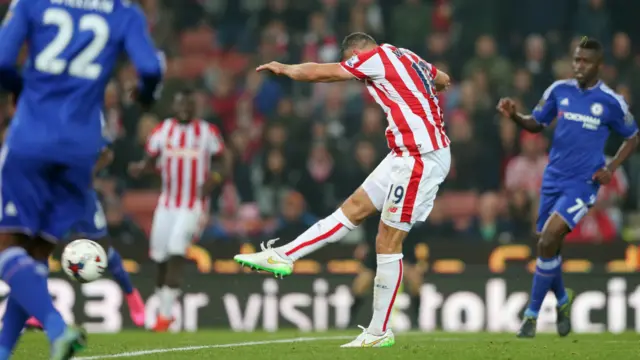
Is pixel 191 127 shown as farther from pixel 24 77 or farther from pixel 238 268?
pixel 24 77

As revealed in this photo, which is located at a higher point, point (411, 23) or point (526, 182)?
point (411, 23)

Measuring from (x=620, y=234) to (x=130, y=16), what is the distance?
1079cm

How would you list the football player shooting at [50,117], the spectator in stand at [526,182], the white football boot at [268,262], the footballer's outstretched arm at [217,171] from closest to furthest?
the football player shooting at [50,117] → the white football boot at [268,262] → the footballer's outstretched arm at [217,171] → the spectator in stand at [526,182]

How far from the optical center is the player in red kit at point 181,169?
13.8 meters

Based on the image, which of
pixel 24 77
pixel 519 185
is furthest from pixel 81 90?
pixel 519 185

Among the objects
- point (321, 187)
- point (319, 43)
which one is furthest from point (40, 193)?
point (319, 43)

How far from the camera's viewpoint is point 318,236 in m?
8.73

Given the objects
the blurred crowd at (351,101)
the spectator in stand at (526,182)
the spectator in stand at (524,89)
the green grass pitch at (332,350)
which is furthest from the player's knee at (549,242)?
the spectator in stand at (524,89)

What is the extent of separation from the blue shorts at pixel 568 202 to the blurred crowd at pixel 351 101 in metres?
4.24

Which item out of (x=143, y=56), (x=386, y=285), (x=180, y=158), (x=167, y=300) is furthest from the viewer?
(x=180, y=158)

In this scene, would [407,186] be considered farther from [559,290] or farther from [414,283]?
[414,283]

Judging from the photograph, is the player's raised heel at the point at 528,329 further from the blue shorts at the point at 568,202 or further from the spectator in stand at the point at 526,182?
the spectator in stand at the point at 526,182

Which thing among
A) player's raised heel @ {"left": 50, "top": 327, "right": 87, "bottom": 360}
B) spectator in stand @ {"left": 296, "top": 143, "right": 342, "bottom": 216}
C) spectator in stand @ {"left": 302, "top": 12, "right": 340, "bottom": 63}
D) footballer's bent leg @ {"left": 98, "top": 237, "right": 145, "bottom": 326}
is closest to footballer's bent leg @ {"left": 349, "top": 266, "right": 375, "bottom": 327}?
spectator in stand @ {"left": 296, "top": 143, "right": 342, "bottom": 216}

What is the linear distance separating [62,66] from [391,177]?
290cm
